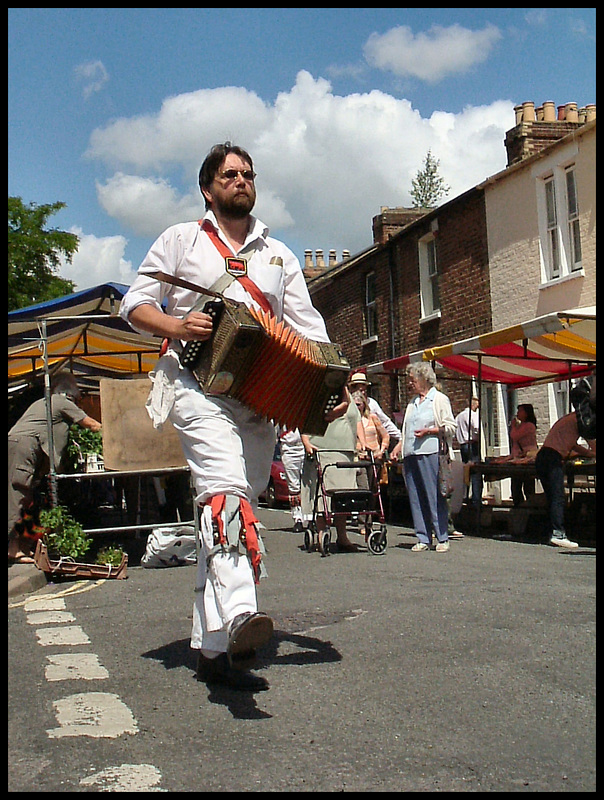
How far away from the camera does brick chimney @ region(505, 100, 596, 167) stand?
1995cm

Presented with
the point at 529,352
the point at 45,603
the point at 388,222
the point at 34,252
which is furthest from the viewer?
the point at 34,252

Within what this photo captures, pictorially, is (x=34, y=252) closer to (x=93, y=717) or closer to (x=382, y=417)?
(x=382, y=417)

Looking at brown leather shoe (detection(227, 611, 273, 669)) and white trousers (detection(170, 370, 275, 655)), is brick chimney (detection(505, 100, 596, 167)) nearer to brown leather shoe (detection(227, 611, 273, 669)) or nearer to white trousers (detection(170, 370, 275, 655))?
white trousers (detection(170, 370, 275, 655))

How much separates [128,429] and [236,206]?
5074 mm

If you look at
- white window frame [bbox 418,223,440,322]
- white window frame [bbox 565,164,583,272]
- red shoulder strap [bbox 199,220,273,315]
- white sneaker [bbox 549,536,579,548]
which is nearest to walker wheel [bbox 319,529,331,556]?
white sneaker [bbox 549,536,579,548]

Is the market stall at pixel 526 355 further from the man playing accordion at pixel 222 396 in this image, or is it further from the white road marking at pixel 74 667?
the white road marking at pixel 74 667

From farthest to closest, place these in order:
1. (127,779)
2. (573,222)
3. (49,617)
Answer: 1. (573,222)
2. (49,617)
3. (127,779)

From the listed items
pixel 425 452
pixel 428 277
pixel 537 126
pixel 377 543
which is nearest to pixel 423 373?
pixel 425 452

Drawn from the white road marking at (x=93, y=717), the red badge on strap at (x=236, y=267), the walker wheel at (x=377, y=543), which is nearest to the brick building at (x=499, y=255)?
the walker wheel at (x=377, y=543)

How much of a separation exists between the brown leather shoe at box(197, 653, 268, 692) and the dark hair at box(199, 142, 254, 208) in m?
2.20

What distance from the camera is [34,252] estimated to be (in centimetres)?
3425

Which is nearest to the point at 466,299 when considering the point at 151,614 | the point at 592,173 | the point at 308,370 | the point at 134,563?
the point at 592,173

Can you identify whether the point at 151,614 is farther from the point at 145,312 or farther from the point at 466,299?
the point at 466,299
